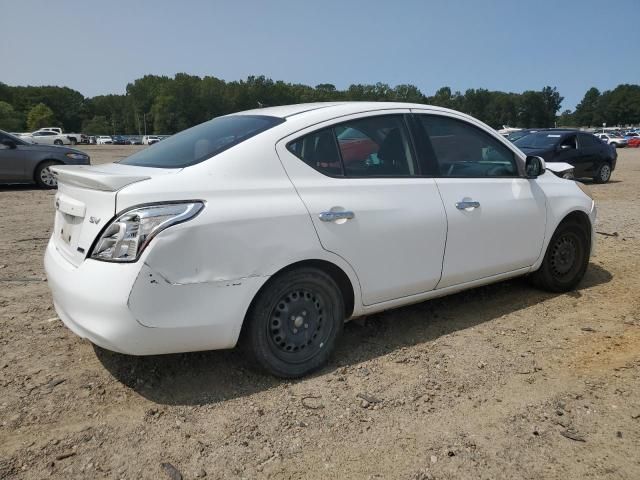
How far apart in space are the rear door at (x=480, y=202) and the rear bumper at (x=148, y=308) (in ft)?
5.30

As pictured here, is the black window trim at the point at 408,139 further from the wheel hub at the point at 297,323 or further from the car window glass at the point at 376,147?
the wheel hub at the point at 297,323

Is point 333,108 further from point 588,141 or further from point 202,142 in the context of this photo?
point 588,141

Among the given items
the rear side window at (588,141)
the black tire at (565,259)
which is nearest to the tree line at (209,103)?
the rear side window at (588,141)

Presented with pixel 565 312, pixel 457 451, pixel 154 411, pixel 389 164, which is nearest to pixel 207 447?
pixel 154 411

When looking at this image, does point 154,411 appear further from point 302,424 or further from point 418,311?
point 418,311

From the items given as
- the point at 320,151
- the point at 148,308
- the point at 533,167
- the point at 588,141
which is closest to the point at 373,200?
the point at 320,151

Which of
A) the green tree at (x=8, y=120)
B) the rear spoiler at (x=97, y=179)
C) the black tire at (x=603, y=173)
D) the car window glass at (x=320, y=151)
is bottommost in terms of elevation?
the black tire at (x=603, y=173)

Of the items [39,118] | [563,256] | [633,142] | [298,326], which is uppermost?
[39,118]

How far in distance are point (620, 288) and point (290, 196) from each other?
11.9ft

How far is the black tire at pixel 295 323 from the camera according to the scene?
116 inches

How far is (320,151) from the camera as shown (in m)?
3.25

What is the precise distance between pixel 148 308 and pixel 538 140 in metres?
13.4

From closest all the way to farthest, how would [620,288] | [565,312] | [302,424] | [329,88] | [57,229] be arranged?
[302,424] → [57,229] → [565,312] → [620,288] → [329,88]

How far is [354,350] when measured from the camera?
3564 mm
